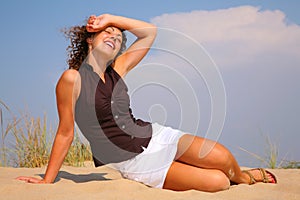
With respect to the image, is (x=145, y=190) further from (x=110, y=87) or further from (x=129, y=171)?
(x=110, y=87)

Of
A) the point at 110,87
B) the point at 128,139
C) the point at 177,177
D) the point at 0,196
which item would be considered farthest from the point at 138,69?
the point at 0,196

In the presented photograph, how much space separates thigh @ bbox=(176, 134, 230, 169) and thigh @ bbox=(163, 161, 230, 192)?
7cm

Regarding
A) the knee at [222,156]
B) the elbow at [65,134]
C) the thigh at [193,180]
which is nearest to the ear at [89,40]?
the elbow at [65,134]

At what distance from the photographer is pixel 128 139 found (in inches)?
115

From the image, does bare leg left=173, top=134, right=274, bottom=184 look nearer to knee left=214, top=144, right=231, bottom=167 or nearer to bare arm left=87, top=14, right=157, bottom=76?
knee left=214, top=144, right=231, bottom=167

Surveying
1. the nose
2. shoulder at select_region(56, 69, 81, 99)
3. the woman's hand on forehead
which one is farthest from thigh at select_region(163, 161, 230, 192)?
the woman's hand on forehead

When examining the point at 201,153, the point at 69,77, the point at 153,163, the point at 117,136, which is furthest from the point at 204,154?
the point at 69,77

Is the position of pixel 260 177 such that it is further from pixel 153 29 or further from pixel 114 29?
pixel 114 29

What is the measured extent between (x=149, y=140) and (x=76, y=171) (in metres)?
1.28

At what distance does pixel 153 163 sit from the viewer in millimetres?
2906

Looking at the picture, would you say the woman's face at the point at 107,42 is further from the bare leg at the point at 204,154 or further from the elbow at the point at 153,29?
the bare leg at the point at 204,154

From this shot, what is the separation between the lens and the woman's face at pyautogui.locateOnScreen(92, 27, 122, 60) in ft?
9.93

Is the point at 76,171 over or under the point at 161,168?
under

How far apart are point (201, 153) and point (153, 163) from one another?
36 centimetres
